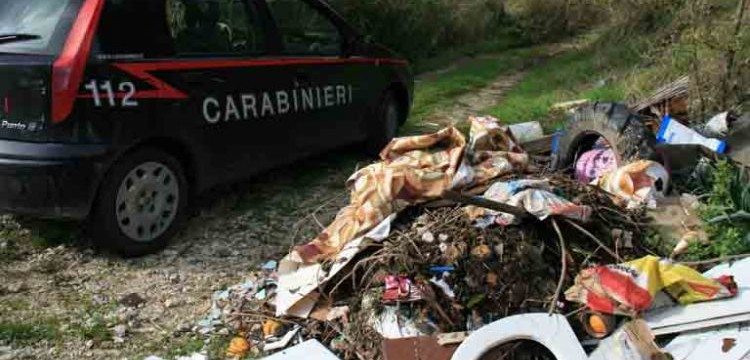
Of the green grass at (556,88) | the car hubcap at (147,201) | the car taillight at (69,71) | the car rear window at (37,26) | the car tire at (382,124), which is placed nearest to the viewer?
the car taillight at (69,71)

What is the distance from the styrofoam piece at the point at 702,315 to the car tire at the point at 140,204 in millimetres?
2911

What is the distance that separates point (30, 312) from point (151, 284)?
2.19 ft

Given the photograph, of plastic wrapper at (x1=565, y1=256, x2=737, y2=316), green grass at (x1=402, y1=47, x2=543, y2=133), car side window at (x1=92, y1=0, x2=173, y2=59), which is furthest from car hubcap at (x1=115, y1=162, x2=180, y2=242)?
green grass at (x1=402, y1=47, x2=543, y2=133)

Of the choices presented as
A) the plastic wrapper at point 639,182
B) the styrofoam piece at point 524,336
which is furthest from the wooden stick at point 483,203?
the plastic wrapper at point 639,182

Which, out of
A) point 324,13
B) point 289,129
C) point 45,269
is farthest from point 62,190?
point 324,13

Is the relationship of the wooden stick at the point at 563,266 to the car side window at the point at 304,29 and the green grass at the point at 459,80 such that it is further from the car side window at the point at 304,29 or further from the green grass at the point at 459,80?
the green grass at the point at 459,80

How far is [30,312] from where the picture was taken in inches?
174

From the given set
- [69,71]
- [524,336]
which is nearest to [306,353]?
[524,336]

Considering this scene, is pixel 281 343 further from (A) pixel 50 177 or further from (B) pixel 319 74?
(B) pixel 319 74

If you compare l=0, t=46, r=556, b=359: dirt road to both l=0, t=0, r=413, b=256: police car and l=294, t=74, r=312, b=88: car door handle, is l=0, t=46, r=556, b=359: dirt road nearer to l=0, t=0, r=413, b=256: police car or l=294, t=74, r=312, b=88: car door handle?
l=0, t=0, r=413, b=256: police car

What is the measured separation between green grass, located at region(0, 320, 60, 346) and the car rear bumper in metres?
0.68

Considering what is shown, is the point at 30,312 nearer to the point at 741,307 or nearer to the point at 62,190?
the point at 62,190

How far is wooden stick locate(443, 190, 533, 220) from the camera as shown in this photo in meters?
4.28

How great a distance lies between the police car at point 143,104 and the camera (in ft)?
15.1
